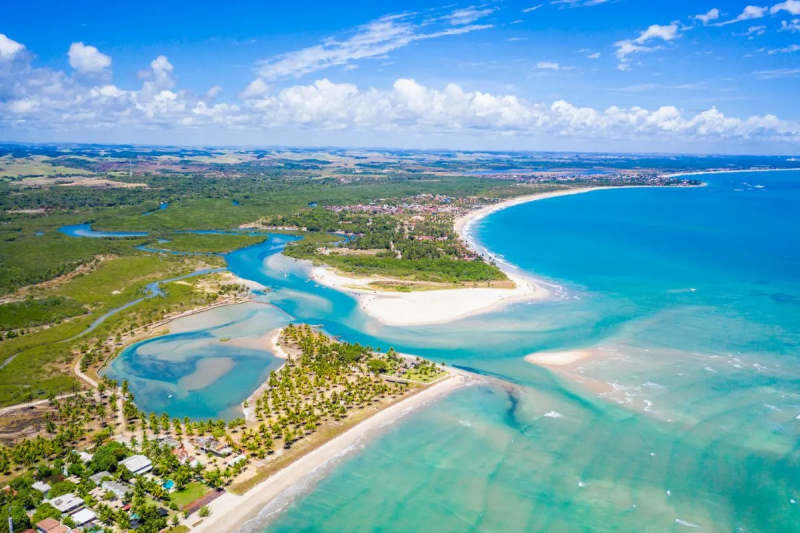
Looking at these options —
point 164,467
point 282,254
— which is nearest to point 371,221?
point 282,254

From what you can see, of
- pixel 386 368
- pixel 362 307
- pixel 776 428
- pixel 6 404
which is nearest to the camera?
pixel 776 428

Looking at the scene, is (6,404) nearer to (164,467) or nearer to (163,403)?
(163,403)

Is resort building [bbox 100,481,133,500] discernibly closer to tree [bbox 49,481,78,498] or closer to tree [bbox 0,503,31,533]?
tree [bbox 49,481,78,498]

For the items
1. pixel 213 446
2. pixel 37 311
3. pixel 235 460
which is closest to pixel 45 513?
pixel 213 446

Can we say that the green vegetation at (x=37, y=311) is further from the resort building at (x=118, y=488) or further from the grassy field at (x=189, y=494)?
the grassy field at (x=189, y=494)

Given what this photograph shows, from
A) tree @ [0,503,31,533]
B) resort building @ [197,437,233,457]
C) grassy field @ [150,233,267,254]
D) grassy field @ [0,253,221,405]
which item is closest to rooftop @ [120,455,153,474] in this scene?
resort building @ [197,437,233,457]

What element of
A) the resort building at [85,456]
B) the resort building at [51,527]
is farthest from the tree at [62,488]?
the resort building at [85,456]

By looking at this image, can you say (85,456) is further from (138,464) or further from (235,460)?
(235,460)
